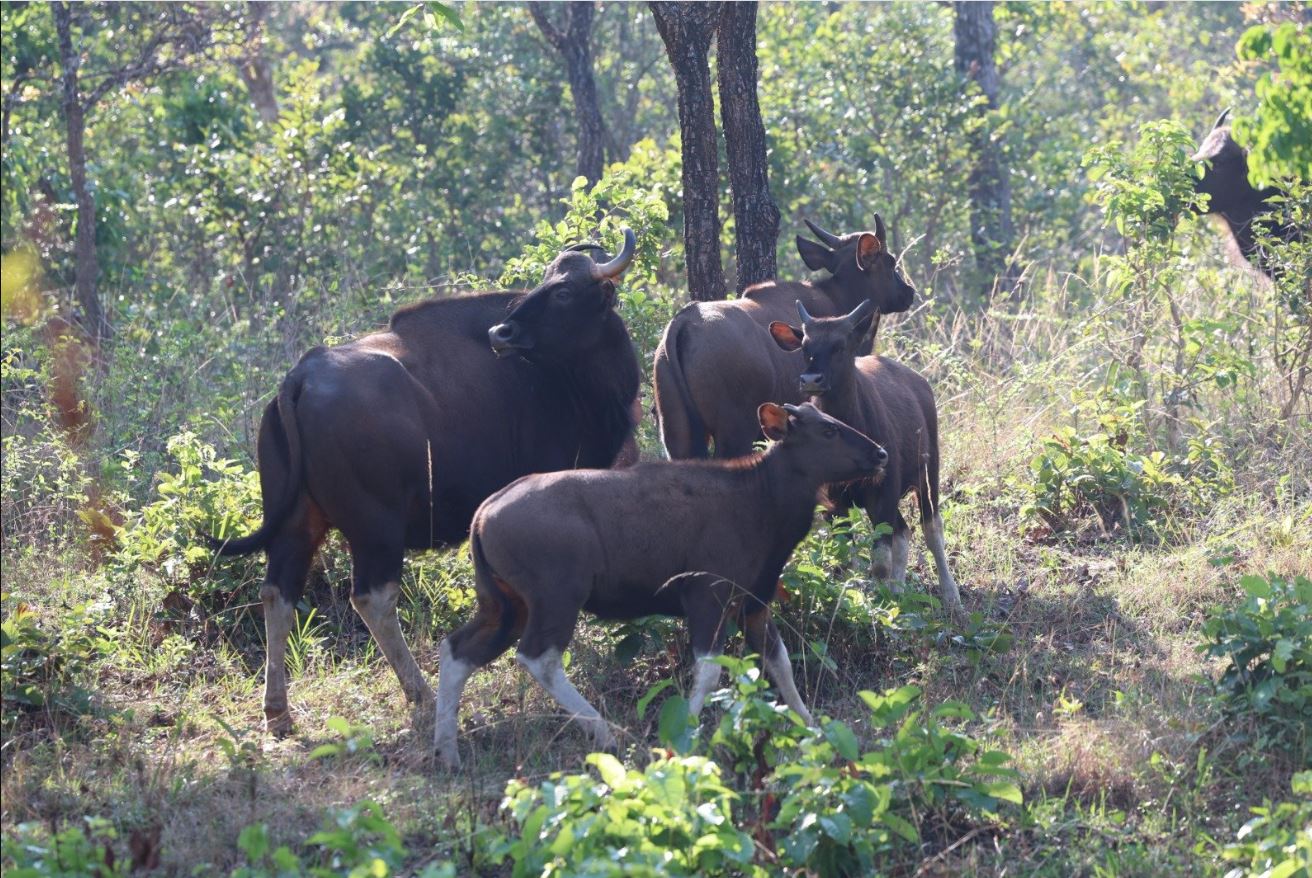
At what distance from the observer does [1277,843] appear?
4852mm

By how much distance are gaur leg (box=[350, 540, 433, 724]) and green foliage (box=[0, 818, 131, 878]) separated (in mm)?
2298

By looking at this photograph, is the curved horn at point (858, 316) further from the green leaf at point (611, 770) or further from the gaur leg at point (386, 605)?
the green leaf at point (611, 770)

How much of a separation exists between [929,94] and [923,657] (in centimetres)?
1008

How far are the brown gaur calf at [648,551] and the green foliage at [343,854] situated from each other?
1239mm

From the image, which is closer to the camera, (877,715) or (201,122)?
(877,715)

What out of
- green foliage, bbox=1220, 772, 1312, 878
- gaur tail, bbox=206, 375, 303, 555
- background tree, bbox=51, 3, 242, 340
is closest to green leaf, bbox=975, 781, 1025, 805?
green foliage, bbox=1220, 772, 1312, 878

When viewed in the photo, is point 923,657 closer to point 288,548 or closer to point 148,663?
point 288,548

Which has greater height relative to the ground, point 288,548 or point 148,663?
point 288,548

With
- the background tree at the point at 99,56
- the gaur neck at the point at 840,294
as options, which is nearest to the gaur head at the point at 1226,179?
the gaur neck at the point at 840,294

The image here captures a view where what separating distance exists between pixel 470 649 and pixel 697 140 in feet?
16.3

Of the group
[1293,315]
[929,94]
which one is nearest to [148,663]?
[1293,315]

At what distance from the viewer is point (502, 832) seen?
5.34 meters

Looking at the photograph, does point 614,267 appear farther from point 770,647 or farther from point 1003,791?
point 1003,791

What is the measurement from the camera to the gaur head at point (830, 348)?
314 inches
